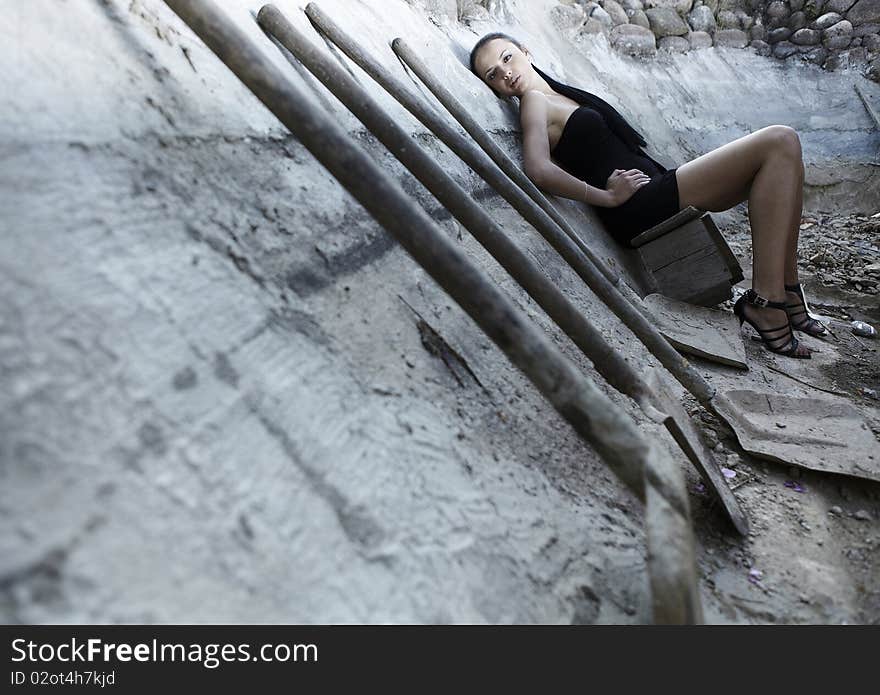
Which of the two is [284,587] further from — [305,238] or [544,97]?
[544,97]

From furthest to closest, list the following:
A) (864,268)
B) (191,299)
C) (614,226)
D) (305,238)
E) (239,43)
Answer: (864,268) < (614,226) < (305,238) < (239,43) < (191,299)

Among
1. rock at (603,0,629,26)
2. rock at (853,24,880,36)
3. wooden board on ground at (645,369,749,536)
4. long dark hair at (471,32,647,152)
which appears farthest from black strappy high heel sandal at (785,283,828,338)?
rock at (853,24,880,36)

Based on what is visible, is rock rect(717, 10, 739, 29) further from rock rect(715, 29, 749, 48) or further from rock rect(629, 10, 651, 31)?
rock rect(629, 10, 651, 31)

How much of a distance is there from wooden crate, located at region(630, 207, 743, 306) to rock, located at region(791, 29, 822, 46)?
13.2 feet

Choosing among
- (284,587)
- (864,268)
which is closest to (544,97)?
(864,268)

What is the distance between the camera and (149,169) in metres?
0.90

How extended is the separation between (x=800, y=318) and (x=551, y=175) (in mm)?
1147

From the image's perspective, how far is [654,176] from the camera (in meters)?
2.68

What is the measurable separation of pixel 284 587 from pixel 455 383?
56cm

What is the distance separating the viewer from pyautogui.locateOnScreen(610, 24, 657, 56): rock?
181 inches

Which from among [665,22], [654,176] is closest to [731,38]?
[665,22]

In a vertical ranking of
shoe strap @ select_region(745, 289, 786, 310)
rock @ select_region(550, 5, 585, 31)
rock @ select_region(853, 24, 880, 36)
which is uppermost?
rock @ select_region(550, 5, 585, 31)

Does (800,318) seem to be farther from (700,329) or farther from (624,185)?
(624,185)
